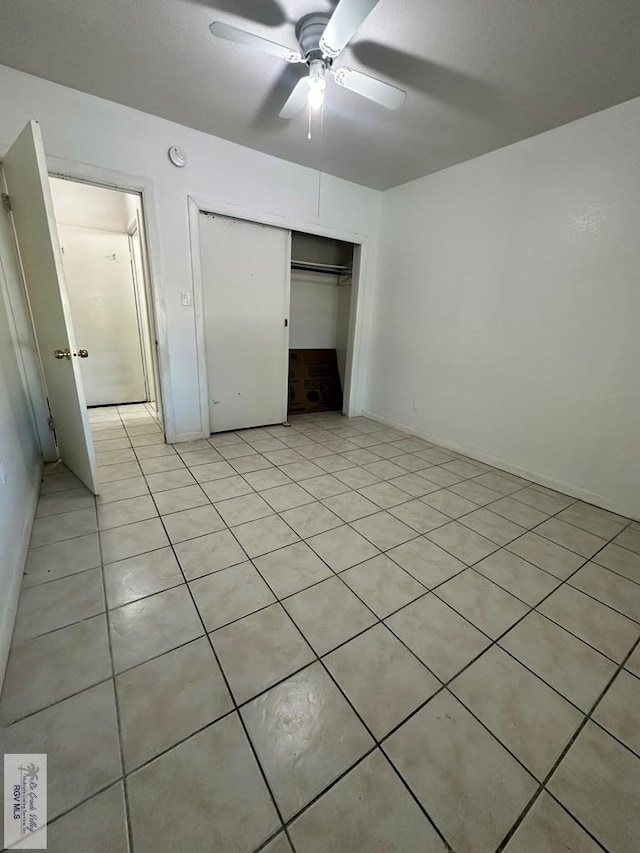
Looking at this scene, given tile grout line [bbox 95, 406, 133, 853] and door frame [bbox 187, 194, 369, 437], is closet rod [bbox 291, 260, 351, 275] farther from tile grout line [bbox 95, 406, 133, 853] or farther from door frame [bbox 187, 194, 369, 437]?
tile grout line [bbox 95, 406, 133, 853]

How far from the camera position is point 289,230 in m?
3.38

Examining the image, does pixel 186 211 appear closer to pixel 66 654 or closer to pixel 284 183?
pixel 284 183

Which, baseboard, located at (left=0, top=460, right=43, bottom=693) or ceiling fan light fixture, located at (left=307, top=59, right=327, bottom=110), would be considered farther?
ceiling fan light fixture, located at (left=307, top=59, right=327, bottom=110)

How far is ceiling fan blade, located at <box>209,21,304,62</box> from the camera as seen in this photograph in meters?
1.41

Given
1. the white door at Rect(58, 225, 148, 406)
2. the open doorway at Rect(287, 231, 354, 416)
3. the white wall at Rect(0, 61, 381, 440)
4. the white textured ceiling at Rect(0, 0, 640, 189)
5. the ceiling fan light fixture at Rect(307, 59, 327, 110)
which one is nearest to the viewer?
the white textured ceiling at Rect(0, 0, 640, 189)

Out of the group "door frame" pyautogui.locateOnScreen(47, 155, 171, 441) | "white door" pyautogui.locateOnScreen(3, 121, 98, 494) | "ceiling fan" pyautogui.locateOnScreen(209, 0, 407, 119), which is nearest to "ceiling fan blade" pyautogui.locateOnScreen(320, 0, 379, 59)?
"ceiling fan" pyautogui.locateOnScreen(209, 0, 407, 119)

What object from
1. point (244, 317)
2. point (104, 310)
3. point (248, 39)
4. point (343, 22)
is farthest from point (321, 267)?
point (343, 22)

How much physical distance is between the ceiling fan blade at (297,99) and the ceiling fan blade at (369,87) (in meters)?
0.16

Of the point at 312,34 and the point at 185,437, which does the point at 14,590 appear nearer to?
the point at 185,437

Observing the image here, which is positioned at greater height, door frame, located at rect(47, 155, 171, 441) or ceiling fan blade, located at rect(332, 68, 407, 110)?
ceiling fan blade, located at rect(332, 68, 407, 110)

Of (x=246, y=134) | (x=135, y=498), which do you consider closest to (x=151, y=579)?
(x=135, y=498)

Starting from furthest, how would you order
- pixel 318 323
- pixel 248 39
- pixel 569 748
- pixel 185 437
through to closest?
1. pixel 318 323
2. pixel 185 437
3. pixel 248 39
4. pixel 569 748

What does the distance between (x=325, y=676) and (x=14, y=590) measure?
4.45 ft

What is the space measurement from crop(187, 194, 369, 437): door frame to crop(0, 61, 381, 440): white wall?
17 mm
